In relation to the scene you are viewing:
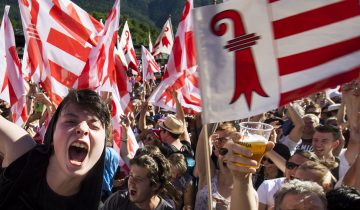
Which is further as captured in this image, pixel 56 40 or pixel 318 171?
pixel 56 40

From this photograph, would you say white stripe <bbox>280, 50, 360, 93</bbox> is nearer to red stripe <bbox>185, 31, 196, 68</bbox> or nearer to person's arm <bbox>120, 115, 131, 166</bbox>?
person's arm <bbox>120, 115, 131, 166</bbox>

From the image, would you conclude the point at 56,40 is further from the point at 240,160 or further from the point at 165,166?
the point at 240,160

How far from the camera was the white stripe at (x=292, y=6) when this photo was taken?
273 cm

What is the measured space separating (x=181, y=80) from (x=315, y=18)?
4.68 metres

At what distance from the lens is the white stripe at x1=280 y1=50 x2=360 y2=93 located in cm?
268

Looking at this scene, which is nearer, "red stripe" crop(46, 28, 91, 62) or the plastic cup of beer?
the plastic cup of beer

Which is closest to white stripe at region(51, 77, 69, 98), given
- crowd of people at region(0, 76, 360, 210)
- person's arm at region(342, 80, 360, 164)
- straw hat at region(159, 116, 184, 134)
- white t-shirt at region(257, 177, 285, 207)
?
crowd of people at region(0, 76, 360, 210)

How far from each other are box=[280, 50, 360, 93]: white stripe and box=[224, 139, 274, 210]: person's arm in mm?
373

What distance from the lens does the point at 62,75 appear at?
5984mm

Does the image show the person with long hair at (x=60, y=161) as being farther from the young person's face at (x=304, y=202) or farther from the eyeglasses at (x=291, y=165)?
the eyeglasses at (x=291, y=165)

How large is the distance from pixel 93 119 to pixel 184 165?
2.60m

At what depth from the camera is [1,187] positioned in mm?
2170

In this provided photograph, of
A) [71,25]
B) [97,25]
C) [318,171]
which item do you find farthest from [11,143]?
[97,25]

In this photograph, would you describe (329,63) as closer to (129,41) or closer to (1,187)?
(1,187)
